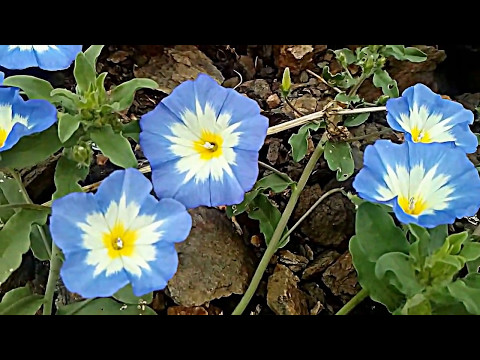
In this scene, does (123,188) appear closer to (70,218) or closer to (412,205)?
(70,218)

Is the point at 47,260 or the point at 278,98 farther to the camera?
the point at 278,98

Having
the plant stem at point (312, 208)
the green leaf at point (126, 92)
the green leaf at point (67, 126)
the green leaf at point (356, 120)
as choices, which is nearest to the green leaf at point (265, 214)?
the plant stem at point (312, 208)

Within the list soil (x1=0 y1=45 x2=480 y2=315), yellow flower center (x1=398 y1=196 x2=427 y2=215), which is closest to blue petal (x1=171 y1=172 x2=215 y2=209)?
soil (x1=0 y1=45 x2=480 y2=315)

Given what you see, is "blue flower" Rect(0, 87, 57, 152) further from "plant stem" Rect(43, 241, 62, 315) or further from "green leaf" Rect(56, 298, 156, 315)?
"green leaf" Rect(56, 298, 156, 315)

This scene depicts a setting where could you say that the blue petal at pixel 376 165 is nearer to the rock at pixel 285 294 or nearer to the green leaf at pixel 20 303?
the rock at pixel 285 294
